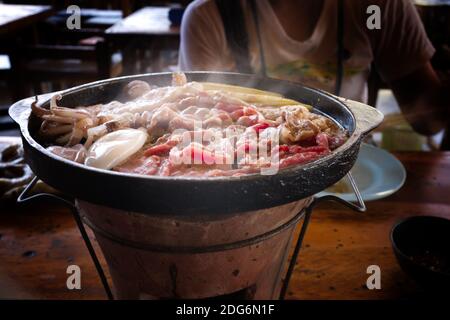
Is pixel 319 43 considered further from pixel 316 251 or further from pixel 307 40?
pixel 316 251

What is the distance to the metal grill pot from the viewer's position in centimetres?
92

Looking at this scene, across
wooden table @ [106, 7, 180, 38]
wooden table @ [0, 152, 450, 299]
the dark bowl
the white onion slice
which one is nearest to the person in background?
wooden table @ [0, 152, 450, 299]

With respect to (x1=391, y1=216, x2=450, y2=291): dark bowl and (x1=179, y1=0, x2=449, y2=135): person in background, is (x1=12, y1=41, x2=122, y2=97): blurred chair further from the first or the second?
(x1=391, y1=216, x2=450, y2=291): dark bowl

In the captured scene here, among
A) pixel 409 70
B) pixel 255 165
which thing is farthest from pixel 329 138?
pixel 409 70

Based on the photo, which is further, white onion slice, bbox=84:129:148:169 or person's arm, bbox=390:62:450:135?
person's arm, bbox=390:62:450:135

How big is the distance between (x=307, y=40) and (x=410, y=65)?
0.81 m

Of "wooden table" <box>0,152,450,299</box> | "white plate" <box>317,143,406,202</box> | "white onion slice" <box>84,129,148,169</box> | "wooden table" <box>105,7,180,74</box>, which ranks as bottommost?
"wooden table" <box>0,152,450,299</box>

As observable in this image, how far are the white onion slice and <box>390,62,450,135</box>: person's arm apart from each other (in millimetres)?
2459

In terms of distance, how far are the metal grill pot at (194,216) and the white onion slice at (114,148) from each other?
12cm

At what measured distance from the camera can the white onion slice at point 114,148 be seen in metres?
1.11

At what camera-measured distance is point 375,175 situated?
6.87 ft

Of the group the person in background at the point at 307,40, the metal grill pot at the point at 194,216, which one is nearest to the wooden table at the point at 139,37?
the person in background at the point at 307,40

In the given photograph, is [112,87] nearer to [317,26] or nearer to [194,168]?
[194,168]

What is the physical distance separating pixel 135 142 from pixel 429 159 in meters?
1.88
